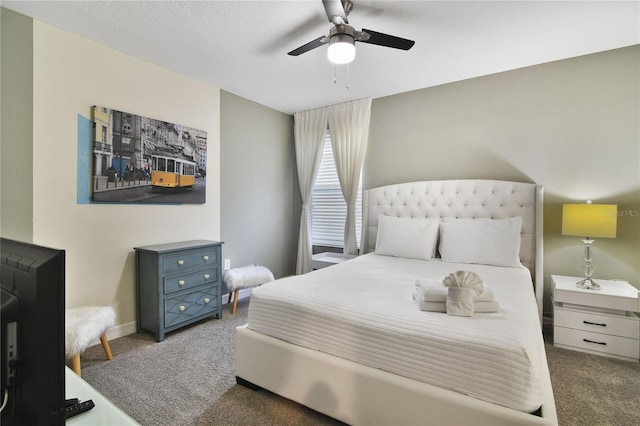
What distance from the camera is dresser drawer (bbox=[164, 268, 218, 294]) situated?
2.70 metres

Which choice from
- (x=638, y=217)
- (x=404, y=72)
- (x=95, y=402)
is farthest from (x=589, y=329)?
(x=95, y=402)

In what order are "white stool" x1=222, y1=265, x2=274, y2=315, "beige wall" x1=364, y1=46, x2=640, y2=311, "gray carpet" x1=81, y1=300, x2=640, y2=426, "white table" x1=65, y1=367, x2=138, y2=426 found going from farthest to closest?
1. "white stool" x1=222, y1=265, x2=274, y2=315
2. "beige wall" x1=364, y1=46, x2=640, y2=311
3. "gray carpet" x1=81, y1=300, x2=640, y2=426
4. "white table" x1=65, y1=367, x2=138, y2=426

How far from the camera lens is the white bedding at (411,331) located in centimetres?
122

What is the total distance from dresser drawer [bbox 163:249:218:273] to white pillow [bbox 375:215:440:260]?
69.0 inches

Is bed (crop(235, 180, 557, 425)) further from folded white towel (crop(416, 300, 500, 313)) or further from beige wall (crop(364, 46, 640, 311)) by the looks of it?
beige wall (crop(364, 46, 640, 311))

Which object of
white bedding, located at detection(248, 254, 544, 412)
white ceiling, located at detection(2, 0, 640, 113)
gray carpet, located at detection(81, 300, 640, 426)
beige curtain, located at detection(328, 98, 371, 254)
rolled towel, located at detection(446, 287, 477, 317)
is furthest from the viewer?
beige curtain, located at detection(328, 98, 371, 254)

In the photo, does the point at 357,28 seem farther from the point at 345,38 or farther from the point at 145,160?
the point at 145,160

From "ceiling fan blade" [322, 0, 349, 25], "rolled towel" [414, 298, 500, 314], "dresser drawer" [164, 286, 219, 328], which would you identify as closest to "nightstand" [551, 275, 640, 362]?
"rolled towel" [414, 298, 500, 314]

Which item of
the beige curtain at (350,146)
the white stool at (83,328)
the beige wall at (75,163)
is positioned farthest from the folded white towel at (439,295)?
the beige wall at (75,163)

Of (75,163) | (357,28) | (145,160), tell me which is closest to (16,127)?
(75,163)

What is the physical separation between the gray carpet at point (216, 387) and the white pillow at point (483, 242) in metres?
0.83

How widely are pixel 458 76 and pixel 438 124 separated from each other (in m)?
0.54

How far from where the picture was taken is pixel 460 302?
153 centimetres

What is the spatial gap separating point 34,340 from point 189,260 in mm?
2476
